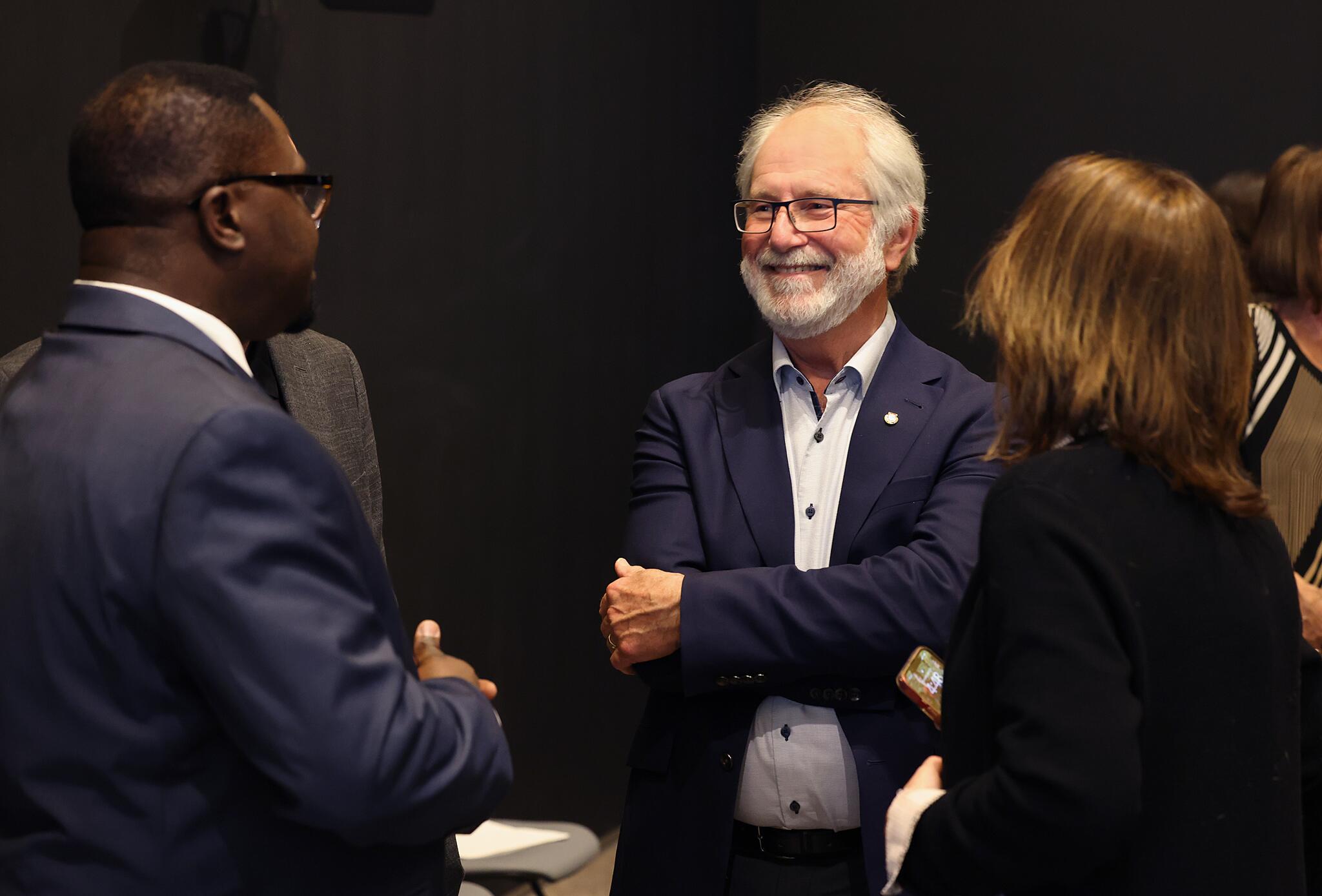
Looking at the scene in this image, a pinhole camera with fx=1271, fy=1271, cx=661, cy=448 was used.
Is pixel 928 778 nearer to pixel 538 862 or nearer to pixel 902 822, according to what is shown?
pixel 902 822

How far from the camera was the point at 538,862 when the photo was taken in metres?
3.12

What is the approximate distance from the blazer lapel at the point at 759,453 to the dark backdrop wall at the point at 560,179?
4.05 feet

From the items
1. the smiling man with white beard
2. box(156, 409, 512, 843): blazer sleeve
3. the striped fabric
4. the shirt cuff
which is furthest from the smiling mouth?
box(156, 409, 512, 843): blazer sleeve

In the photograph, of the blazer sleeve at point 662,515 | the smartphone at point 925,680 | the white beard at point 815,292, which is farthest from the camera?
the white beard at point 815,292

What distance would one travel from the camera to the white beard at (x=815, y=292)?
2.37 m

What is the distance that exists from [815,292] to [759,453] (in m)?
0.33

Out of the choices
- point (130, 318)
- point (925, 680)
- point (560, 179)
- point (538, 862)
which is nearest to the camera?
point (130, 318)

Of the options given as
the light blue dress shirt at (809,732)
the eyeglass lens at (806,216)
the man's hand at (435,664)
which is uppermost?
the eyeglass lens at (806,216)

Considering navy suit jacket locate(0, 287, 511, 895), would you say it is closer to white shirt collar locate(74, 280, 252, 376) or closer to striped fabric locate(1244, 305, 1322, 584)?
white shirt collar locate(74, 280, 252, 376)

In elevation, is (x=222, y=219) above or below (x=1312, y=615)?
above

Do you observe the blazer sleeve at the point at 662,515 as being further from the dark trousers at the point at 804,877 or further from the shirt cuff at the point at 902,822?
the shirt cuff at the point at 902,822

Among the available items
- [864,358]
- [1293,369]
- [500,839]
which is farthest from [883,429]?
[500,839]

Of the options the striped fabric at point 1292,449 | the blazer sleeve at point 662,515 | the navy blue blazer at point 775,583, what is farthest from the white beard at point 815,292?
the striped fabric at point 1292,449

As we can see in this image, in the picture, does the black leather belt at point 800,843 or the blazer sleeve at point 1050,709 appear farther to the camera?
the black leather belt at point 800,843
